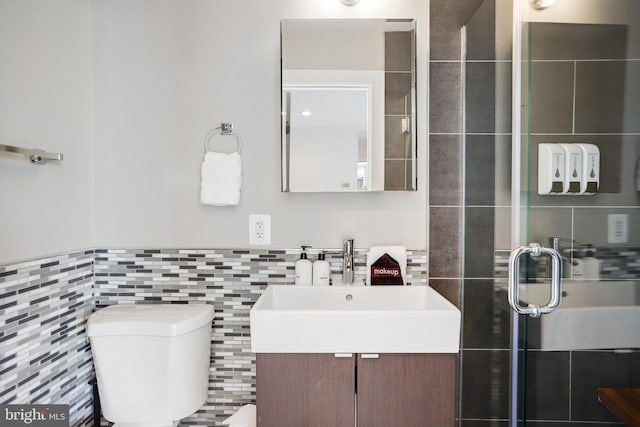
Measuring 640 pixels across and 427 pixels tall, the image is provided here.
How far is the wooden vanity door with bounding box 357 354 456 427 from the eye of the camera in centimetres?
131

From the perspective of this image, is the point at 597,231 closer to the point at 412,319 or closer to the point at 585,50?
the point at 585,50

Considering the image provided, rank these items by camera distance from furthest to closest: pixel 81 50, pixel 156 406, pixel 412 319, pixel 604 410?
pixel 81 50 → pixel 156 406 → pixel 412 319 → pixel 604 410

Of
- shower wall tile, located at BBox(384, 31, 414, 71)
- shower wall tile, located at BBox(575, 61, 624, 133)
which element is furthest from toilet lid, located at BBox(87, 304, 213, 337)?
shower wall tile, located at BBox(575, 61, 624, 133)

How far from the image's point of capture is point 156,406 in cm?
146

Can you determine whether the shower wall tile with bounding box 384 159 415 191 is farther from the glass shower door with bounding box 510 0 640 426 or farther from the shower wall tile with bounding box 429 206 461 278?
the glass shower door with bounding box 510 0 640 426

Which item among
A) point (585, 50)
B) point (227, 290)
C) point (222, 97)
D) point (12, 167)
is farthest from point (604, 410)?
point (12, 167)

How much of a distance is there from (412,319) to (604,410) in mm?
545

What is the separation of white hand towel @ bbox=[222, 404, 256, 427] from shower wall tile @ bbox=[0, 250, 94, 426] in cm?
64

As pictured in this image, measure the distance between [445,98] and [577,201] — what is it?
32.1 inches

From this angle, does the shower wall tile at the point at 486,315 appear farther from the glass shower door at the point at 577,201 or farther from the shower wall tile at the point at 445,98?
the shower wall tile at the point at 445,98

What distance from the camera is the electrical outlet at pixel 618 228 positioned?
955 millimetres

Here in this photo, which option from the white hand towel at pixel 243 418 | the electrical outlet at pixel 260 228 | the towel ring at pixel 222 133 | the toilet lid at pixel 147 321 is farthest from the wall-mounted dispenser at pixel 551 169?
the white hand towel at pixel 243 418

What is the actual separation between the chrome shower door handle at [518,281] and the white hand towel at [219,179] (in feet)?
3.65

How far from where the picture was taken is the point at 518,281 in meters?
1.28
